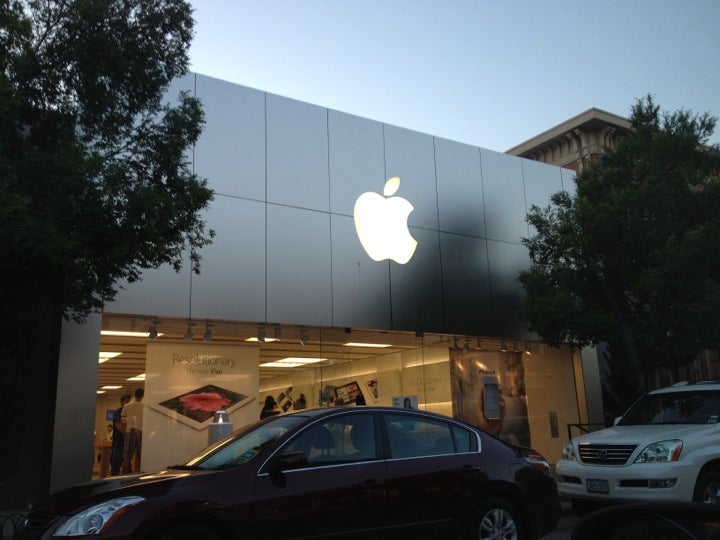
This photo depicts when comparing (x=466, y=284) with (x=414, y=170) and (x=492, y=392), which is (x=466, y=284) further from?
(x=492, y=392)

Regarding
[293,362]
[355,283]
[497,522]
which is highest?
[355,283]

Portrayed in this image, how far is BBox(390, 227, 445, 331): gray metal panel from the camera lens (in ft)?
47.8

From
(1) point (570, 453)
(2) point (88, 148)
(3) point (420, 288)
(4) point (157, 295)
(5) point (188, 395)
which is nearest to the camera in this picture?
(2) point (88, 148)

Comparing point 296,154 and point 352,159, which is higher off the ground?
point 352,159

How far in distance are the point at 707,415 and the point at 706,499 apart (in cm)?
146

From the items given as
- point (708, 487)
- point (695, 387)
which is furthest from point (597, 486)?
point (695, 387)

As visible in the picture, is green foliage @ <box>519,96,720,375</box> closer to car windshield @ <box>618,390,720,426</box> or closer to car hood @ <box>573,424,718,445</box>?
car windshield @ <box>618,390,720,426</box>

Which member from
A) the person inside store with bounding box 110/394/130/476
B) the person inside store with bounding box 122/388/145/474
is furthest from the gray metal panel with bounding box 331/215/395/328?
the person inside store with bounding box 110/394/130/476

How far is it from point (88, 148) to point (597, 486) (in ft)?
26.0

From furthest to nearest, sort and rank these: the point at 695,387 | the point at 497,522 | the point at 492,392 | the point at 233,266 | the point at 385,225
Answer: the point at 492,392, the point at 385,225, the point at 233,266, the point at 695,387, the point at 497,522

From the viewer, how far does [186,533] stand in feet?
16.8

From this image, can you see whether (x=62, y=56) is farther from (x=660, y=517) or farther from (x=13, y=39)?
(x=660, y=517)

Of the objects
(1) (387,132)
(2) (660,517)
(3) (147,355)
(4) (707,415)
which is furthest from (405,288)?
(2) (660,517)

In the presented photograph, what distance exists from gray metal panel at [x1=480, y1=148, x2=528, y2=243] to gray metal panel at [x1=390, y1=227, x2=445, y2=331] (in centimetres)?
195
